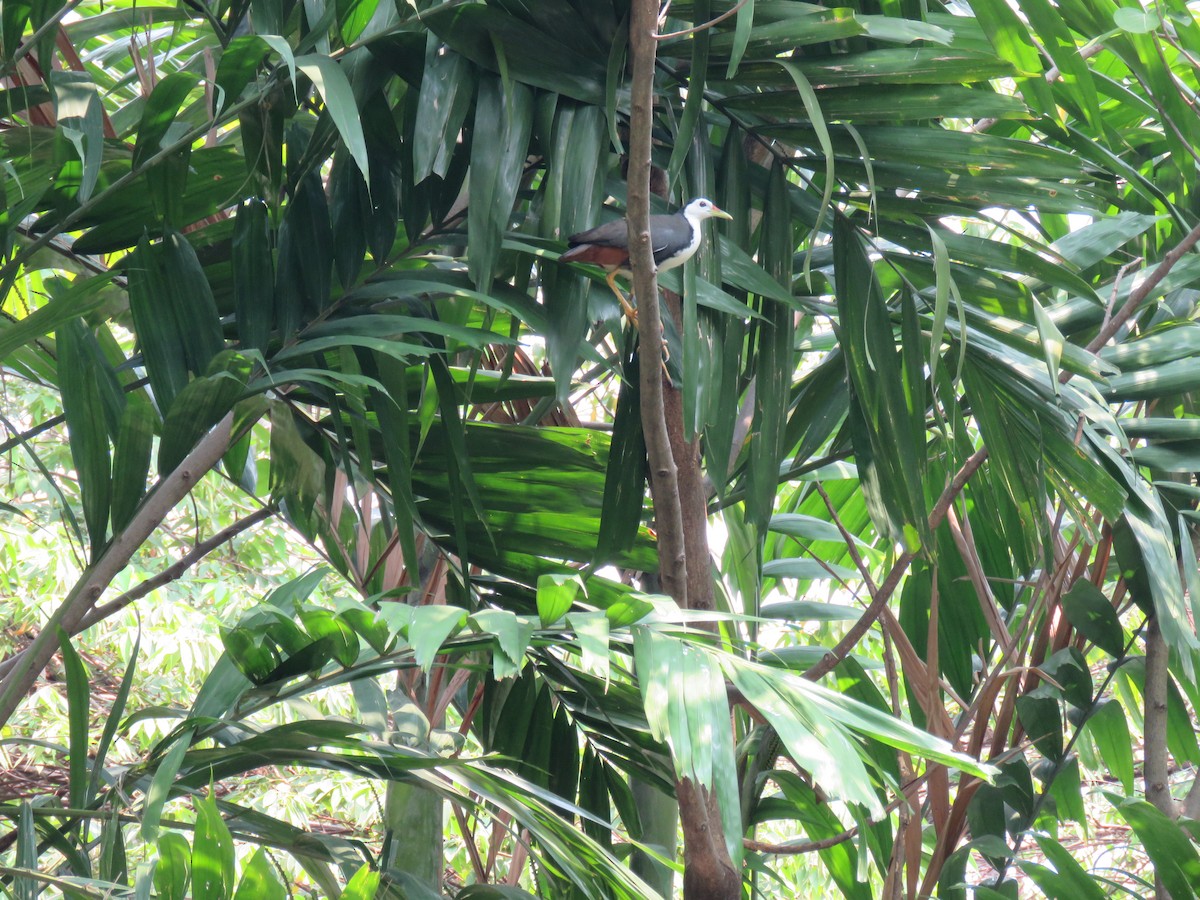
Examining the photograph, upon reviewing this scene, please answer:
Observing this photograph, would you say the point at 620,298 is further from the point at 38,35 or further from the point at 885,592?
the point at 38,35

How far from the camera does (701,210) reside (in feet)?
4.24

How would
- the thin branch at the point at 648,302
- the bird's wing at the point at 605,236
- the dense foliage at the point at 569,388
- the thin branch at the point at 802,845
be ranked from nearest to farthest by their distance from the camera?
the thin branch at the point at 648,302 → the dense foliage at the point at 569,388 → the bird's wing at the point at 605,236 → the thin branch at the point at 802,845

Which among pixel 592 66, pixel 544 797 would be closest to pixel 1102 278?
pixel 592 66

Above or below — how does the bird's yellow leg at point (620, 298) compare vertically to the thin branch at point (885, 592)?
above

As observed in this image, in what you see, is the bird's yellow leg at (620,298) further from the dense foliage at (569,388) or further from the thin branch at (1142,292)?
the thin branch at (1142,292)

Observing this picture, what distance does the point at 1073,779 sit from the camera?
161 centimetres

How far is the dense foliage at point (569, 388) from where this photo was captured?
3.54 ft

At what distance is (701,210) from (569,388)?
0.26 metres

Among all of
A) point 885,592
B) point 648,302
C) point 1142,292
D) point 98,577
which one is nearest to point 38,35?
point 98,577

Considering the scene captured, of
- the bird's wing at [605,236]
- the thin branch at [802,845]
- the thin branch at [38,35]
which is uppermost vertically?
the thin branch at [38,35]

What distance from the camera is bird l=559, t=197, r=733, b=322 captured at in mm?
1256

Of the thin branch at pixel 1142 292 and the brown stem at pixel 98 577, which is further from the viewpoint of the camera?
the thin branch at pixel 1142 292

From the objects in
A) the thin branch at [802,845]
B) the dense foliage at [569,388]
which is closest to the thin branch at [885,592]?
the dense foliage at [569,388]

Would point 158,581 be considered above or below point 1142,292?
below
